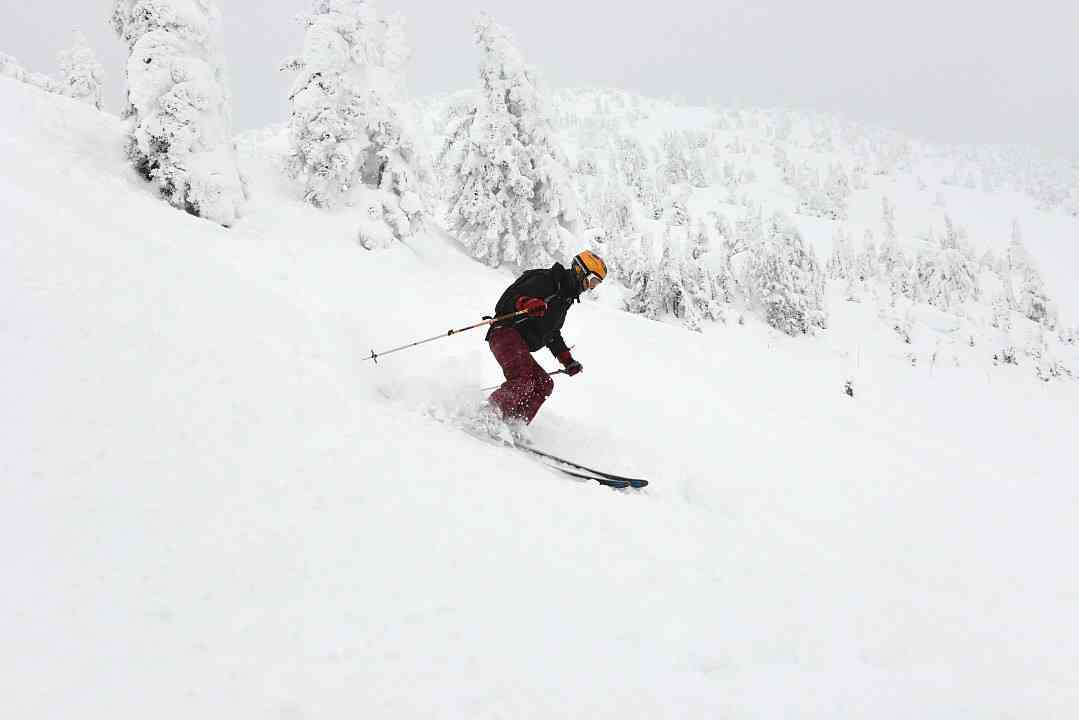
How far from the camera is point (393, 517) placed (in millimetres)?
3037

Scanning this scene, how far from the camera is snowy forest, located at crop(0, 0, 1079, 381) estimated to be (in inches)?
551

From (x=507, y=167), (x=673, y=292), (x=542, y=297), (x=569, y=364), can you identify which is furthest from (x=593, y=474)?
(x=673, y=292)

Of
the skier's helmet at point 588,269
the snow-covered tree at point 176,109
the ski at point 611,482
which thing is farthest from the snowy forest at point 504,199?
the ski at point 611,482

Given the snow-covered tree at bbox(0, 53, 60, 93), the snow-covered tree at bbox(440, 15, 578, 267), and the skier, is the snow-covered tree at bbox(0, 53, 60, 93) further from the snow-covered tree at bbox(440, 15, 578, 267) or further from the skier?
the skier

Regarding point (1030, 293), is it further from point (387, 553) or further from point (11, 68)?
point (11, 68)

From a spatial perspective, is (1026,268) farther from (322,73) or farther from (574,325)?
(322,73)

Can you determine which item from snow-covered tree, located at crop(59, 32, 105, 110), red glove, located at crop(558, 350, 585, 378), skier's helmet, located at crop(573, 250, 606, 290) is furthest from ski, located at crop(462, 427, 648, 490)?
snow-covered tree, located at crop(59, 32, 105, 110)

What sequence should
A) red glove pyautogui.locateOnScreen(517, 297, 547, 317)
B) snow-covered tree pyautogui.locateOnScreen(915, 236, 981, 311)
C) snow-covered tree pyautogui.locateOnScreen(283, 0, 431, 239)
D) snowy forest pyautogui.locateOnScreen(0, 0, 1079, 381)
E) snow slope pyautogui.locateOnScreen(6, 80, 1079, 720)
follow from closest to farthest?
snow slope pyautogui.locateOnScreen(6, 80, 1079, 720) < red glove pyautogui.locateOnScreen(517, 297, 547, 317) < snowy forest pyautogui.locateOnScreen(0, 0, 1079, 381) < snow-covered tree pyautogui.locateOnScreen(283, 0, 431, 239) < snow-covered tree pyautogui.locateOnScreen(915, 236, 981, 311)

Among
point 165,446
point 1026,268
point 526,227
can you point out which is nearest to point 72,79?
point 526,227

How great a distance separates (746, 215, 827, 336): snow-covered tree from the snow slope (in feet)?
62.5

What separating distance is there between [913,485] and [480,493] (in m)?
6.80

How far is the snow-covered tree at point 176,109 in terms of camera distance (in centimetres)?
1353

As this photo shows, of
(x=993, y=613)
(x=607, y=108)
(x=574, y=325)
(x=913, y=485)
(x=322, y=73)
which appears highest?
(x=607, y=108)

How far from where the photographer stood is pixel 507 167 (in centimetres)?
2059
